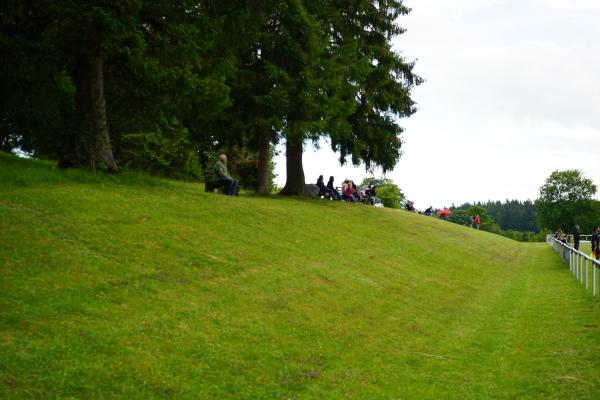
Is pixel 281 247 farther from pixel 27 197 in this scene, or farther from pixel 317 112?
pixel 317 112

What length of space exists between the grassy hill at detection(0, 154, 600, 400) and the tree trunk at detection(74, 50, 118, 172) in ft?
3.46

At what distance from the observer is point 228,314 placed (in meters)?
9.33

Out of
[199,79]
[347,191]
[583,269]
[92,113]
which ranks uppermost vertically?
[199,79]

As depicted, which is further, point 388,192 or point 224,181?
point 388,192

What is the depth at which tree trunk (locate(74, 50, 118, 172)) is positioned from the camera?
1755 centimetres

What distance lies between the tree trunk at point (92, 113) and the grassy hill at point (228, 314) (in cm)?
105

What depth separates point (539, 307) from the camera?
51.3 ft

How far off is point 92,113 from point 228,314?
10766 millimetres

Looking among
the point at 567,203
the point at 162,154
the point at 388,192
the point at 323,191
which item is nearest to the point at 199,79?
the point at 323,191

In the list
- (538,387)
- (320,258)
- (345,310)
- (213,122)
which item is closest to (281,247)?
(320,258)

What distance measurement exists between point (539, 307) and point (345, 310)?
6.77 m

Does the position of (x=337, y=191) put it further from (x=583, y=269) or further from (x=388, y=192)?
(x=388, y=192)

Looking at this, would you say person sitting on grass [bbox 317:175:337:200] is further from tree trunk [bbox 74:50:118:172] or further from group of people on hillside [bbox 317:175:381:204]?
tree trunk [bbox 74:50:118:172]

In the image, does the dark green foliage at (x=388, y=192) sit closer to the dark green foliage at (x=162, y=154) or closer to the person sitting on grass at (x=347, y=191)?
the person sitting on grass at (x=347, y=191)
